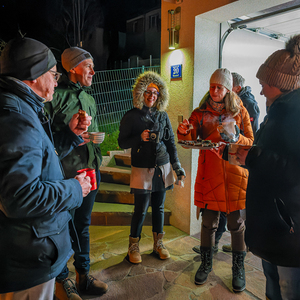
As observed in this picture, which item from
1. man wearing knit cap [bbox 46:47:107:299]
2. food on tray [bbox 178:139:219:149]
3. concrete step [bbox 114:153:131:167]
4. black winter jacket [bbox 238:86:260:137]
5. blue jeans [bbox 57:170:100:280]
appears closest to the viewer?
food on tray [bbox 178:139:219:149]

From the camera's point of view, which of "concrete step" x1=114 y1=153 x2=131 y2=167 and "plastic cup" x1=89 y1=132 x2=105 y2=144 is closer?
"plastic cup" x1=89 y1=132 x2=105 y2=144

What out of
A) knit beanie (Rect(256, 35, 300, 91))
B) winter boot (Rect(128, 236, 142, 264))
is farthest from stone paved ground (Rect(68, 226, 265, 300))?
knit beanie (Rect(256, 35, 300, 91))

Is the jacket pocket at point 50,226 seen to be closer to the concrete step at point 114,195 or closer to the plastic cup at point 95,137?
the plastic cup at point 95,137

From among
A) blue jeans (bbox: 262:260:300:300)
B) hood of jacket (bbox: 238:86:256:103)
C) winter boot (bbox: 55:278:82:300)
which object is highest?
hood of jacket (bbox: 238:86:256:103)

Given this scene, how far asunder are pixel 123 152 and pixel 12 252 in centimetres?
466

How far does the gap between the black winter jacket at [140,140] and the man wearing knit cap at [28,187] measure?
142 centimetres

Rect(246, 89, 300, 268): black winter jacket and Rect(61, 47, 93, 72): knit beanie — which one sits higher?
Rect(61, 47, 93, 72): knit beanie

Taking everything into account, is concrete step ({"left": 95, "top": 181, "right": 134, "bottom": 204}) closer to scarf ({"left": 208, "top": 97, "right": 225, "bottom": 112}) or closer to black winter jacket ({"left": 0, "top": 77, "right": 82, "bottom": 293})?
scarf ({"left": 208, "top": 97, "right": 225, "bottom": 112})

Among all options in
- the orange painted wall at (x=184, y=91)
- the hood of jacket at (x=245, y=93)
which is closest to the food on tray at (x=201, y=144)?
→ the orange painted wall at (x=184, y=91)

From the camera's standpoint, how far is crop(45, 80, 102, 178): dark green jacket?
78.7 inches

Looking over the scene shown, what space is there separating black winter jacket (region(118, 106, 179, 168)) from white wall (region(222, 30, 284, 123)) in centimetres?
192

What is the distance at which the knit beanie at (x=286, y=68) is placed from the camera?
138cm

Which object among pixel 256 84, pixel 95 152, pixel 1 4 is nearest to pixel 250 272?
pixel 95 152

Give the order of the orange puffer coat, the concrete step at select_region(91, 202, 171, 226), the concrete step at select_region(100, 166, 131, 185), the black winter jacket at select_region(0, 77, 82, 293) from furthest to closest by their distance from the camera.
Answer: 1. the concrete step at select_region(100, 166, 131, 185)
2. the concrete step at select_region(91, 202, 171, 226)
3. the orange puffer coat
4. the black winter jacket at select_region(0, 77, 82, 293)
